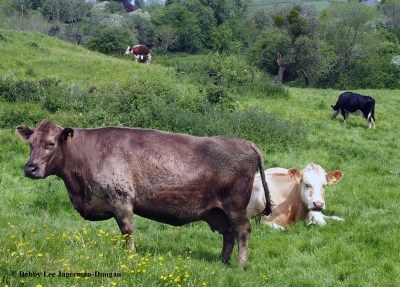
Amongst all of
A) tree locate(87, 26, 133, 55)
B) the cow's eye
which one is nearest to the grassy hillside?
tree locate(87, 26, 133, 55)

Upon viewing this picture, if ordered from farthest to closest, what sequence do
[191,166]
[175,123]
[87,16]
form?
[87,16] < [175,123] < [191,166]

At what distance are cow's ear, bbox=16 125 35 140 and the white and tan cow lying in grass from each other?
493 cm

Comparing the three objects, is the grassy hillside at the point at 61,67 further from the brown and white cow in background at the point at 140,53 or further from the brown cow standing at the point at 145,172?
the brown cow standing at the point at 145,172

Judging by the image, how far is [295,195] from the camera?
1038cm

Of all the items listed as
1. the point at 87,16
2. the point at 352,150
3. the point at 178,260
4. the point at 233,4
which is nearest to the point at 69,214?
the point at 178,260

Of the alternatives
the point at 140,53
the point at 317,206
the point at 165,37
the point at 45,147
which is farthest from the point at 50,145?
the point at 165,37

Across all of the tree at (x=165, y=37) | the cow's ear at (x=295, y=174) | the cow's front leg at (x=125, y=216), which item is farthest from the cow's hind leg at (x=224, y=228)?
the tree at (x=165, y=37)

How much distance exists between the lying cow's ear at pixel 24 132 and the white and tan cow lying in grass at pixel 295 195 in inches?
194

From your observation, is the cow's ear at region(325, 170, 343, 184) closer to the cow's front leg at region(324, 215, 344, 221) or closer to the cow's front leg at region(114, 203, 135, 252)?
the cow's front leg at region(324, 215, 344, 221)

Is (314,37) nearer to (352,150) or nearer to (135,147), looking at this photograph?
(352,150)

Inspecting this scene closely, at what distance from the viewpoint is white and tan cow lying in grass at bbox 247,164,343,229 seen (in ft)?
32.3

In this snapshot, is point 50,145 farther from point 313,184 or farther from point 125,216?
point 313,184

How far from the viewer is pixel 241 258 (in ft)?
24.2

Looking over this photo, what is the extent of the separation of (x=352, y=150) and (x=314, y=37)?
4006 centimetres
